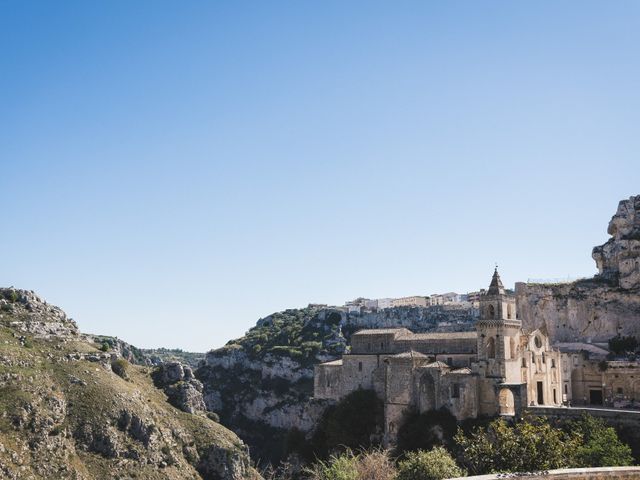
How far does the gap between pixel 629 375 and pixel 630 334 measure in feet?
37.0

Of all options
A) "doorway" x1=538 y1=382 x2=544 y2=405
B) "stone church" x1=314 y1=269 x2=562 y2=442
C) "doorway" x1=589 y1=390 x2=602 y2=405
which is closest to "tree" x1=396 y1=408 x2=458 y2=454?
"stone church" x1=314 y1=269 x2=562 y2=442

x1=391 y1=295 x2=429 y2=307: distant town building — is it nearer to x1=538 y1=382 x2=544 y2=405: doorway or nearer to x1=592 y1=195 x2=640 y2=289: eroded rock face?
x1=592 y1=195 x2=640 y2=289: eroded rock face

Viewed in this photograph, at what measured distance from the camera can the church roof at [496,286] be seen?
190 ft

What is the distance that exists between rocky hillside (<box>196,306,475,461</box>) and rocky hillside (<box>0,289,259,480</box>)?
90.9 ft

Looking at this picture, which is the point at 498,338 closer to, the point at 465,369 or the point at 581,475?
the point at 465,369

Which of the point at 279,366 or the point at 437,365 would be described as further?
the point at 279,366

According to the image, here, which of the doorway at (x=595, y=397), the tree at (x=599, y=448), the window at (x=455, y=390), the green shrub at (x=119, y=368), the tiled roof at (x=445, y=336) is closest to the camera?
the tree at (x=599, y=448)

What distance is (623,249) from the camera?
255 feet

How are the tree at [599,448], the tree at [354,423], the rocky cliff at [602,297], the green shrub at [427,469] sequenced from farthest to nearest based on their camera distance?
the rocky cliff at [602,297] < the tree at [354,423] < the tree at [599,448] < the green shrub at [427,469]

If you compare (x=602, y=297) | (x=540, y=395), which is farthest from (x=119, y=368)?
(x=602, y=297)

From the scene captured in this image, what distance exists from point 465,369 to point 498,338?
439 centimetres

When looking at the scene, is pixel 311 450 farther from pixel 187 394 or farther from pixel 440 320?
pixel 440 320

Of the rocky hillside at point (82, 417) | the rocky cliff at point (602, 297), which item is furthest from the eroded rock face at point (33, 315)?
the rocky cliff at point (602, 297)

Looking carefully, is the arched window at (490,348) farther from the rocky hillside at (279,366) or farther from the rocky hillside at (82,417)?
the rocky hillside at (279,366)
